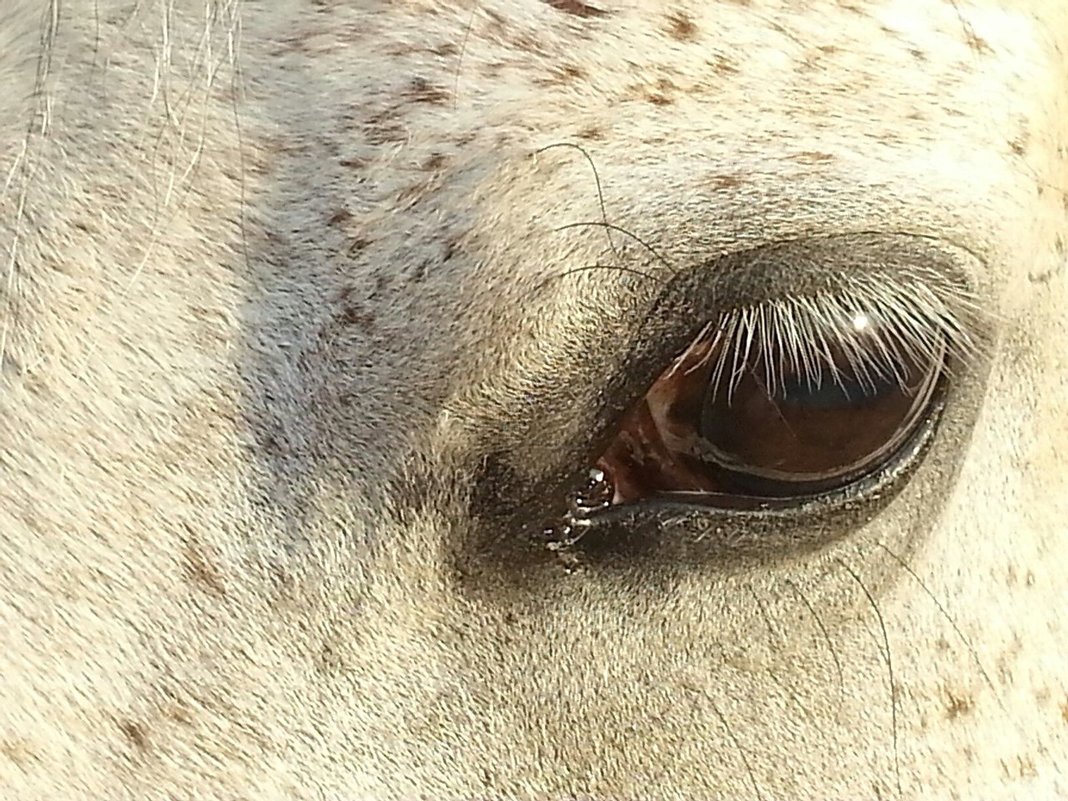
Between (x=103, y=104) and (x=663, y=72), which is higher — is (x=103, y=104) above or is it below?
below

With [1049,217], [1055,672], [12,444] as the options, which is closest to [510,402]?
[12,444]

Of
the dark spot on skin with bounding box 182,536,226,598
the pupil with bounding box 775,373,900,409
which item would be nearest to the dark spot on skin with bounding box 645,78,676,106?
the pupil with bounding box 775,373,900,409

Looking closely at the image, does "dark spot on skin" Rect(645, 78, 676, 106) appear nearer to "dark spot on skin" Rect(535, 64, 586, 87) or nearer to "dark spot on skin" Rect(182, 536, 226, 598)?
"dark spot on skin" Rect(535, 64, 586, 87)

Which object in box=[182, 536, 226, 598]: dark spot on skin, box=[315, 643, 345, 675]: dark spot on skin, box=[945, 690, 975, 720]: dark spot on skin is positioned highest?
box=[182, 536, 226, 598]: dark spot on skin

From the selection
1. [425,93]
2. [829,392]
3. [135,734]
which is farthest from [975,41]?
[135,734]

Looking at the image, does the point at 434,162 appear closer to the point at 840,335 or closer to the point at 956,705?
the point at 840,335

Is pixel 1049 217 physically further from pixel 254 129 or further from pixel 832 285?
pixel 254 129
